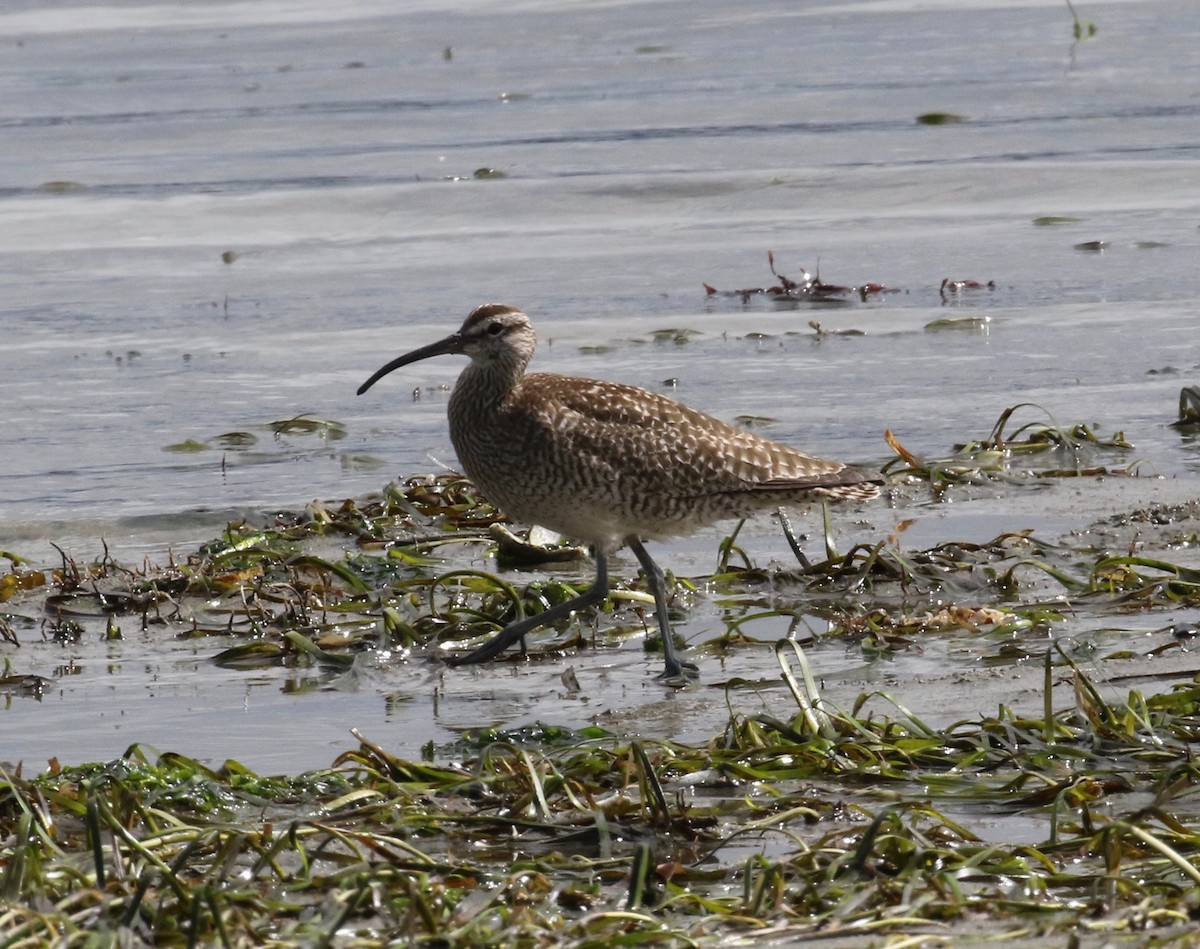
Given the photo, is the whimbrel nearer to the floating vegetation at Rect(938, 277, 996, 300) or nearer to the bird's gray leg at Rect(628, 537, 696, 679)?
the bird's gray leg at Rect(628, 537, 696, 679)

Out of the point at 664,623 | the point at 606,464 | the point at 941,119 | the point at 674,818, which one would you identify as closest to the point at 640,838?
the point at 674,818

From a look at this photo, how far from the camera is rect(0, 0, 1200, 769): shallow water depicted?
6938 mm

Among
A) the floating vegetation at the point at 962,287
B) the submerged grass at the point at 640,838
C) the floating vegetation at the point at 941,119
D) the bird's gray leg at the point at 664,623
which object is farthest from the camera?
the floating vegetation at the point at 941,119

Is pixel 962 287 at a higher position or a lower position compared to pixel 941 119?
lower

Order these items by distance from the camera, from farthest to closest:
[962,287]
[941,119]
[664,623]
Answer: [941,119] < [962,287] < [664,623]

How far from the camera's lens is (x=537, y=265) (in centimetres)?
1399

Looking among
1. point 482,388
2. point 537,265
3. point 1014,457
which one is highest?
point 537,265

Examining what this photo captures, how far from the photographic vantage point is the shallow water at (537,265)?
6.94m

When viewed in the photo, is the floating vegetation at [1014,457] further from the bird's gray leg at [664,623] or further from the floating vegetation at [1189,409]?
the bird's gray leg at [664,623]

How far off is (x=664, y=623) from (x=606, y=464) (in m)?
0.73

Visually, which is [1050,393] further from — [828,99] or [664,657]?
[828,99]

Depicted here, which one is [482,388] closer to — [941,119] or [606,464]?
[606,464]

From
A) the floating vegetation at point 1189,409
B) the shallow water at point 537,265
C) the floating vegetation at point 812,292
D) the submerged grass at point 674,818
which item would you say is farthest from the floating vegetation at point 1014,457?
the floating vegetation at point 812,292

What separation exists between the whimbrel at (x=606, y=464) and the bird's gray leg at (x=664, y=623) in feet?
0.03
